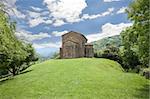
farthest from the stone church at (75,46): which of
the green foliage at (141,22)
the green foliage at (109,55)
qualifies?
the green foliage at (141,22)

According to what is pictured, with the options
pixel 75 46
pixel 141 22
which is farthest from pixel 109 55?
pixel 141 22

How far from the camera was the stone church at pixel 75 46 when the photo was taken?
8194cm

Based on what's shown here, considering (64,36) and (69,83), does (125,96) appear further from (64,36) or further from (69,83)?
(64,36)

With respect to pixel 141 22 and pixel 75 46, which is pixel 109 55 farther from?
pixel 141 22

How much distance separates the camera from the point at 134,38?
112ft

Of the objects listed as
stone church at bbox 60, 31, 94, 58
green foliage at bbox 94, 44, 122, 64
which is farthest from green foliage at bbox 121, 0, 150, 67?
green foliage at bbox 94, 44, 122, 64

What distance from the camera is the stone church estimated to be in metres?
81.9

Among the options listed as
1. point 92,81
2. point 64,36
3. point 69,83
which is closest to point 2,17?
point 69,83

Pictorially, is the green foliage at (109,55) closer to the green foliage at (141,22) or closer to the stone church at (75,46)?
the stone church at (75,46)

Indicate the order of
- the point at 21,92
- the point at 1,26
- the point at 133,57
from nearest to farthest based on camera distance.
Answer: the point at 1,26
the point at 21,92
the point at 133,57

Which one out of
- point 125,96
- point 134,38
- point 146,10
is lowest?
point 125,96

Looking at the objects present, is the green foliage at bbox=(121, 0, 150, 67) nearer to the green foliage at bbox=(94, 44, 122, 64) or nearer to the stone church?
the stone church

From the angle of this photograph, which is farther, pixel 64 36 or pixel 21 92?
pixel 64 36

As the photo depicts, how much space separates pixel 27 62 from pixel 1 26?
151ft
